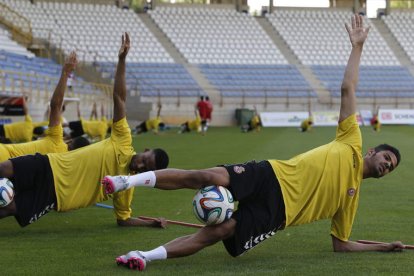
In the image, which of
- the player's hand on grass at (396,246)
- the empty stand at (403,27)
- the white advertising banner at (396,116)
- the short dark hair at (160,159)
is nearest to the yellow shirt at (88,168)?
the short dark hair at (160,159)

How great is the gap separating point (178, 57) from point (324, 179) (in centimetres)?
4065

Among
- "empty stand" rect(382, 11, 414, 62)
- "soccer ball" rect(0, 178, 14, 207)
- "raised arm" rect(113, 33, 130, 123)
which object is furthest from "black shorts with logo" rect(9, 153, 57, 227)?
"empty stand" rect(382, 11, 414, 62)

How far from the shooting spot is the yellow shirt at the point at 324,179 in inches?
236

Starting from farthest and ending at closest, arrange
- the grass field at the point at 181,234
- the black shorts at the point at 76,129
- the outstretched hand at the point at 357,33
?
1. the black shorts at the point at 76,129
2. the outstretched hand at the point at 357,33
3. the grass field at the point at 181,234

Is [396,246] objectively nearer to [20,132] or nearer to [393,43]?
[20,132]

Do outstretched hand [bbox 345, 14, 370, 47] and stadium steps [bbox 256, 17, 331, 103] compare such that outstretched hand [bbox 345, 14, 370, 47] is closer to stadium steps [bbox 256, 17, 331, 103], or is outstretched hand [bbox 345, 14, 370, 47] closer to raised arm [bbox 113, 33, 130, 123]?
raised arm [bbox 113, 33, 130, 123]

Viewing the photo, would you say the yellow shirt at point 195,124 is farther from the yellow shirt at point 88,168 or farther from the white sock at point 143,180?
the white sock at point 143,180

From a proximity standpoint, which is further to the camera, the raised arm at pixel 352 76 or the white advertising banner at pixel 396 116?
the white advertising banner at pixel 396 116

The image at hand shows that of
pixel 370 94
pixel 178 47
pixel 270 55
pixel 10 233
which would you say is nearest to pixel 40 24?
pixel 178 47

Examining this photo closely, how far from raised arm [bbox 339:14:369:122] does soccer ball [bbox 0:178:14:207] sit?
3159mm

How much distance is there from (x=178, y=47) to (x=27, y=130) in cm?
3216

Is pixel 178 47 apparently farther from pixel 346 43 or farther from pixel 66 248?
pixel 66 248

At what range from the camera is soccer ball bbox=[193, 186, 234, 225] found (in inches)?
219

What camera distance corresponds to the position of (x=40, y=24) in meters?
44.1
